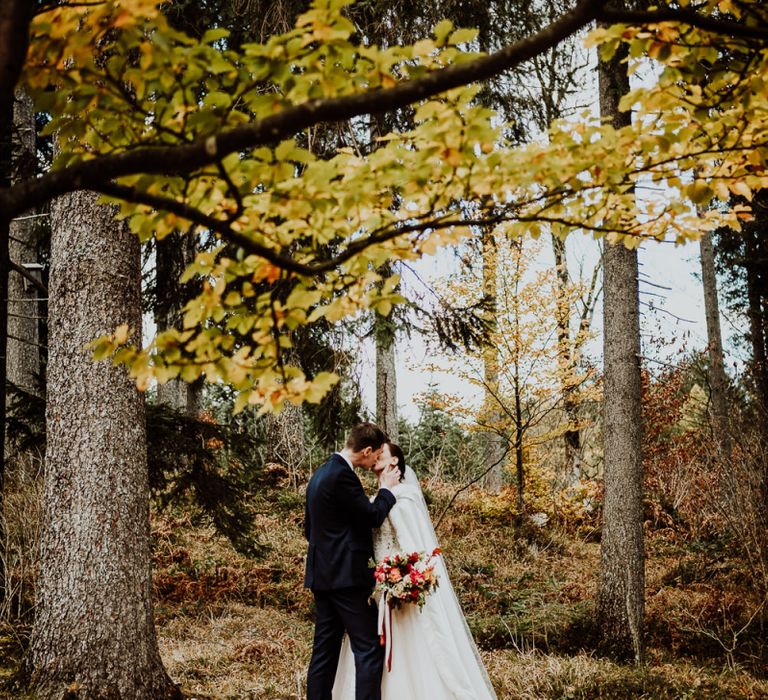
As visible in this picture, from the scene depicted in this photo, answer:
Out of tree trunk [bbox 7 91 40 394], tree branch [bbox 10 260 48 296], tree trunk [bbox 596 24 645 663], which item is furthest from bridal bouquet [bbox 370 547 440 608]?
tree trunk [bbox 7 91 40 394]

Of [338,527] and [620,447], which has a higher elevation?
[620,447]

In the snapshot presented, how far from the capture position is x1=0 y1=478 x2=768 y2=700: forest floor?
5.41 metres

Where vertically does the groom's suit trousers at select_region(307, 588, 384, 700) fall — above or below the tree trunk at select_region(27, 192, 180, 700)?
below

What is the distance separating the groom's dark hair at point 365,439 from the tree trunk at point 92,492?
4.70 feet

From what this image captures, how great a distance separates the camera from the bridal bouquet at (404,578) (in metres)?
4.42

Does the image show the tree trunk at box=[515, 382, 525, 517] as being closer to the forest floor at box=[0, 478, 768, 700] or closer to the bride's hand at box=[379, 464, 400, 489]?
the forest floor at box=[0, 478, 768, 700]

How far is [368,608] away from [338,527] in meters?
0.58

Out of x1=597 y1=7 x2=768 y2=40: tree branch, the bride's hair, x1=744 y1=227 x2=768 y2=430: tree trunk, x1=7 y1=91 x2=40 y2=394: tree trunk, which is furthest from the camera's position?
x1=744 y1=227 x2=768 y2=430: tree trunk

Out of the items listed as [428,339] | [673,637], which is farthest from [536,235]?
[673,637]

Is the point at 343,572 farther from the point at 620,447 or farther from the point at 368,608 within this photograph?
the point at 620,447

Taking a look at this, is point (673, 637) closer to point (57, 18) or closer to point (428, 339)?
point (428, 339)

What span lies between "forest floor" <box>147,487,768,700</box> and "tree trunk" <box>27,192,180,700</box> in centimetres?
101

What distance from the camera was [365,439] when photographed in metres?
4.61

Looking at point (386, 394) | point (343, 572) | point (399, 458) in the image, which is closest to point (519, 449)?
point (386, 394)
